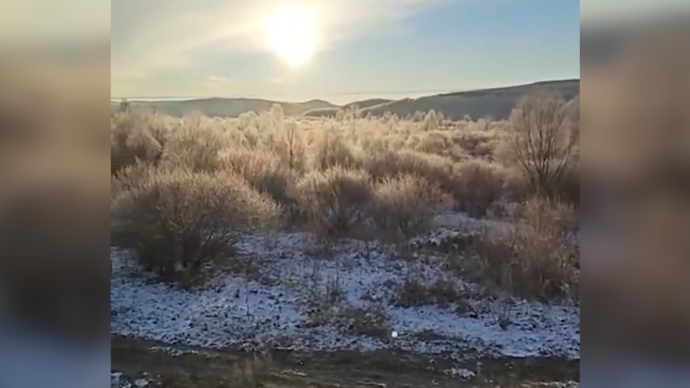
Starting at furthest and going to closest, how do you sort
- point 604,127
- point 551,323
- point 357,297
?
point 357,297, point 551,323, point 604,127

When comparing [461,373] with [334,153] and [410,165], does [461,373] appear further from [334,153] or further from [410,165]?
[334,153]

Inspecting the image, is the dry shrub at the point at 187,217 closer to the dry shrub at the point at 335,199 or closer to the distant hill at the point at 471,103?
the dry shrub at the point at 335,199

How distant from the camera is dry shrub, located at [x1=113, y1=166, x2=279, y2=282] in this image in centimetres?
183

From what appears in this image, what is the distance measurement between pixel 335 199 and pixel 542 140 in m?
0.67

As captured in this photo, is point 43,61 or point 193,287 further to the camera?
point 193,287

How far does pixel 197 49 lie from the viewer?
183 centimetres

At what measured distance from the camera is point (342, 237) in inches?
71.1

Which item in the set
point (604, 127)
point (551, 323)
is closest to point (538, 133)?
point (604, 127)

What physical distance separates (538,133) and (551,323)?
1.90ft

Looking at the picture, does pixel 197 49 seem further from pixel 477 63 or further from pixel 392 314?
pixel 392 314

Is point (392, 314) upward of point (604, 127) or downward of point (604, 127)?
downward

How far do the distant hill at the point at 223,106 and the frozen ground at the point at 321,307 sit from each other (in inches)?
16.5

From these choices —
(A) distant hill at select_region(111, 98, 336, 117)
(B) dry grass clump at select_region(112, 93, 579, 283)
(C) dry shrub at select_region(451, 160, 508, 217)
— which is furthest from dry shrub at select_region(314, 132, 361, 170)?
(C) dry shrub at select_region(451, 160, 508, 217)

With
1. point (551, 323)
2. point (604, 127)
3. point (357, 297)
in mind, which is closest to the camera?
point (604, 127)
